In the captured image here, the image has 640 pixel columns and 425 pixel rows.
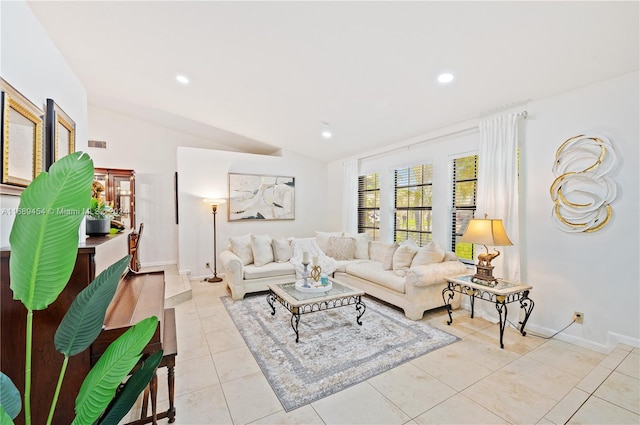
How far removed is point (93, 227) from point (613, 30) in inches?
157

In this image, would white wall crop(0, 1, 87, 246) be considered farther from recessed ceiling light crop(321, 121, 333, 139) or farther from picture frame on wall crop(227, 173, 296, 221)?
picture frame on wall crop(227, 173, 296, 221)

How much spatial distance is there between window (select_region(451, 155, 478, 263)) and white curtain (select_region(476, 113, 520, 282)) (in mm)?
313

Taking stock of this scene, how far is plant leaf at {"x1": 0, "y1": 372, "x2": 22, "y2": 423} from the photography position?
825 mm

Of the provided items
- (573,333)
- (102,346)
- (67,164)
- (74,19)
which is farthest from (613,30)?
(74,19)

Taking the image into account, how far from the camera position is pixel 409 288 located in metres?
3.28

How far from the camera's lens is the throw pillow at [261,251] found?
446 centimetres

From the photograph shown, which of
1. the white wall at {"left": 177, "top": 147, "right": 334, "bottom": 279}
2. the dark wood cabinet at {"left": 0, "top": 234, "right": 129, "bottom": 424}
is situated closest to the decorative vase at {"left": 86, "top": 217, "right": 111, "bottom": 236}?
the dark wood cabinet at {"left": 0, "top": 234, "right": 129, "bottom": 424}

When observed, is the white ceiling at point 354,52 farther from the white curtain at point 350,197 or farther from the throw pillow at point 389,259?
the throw pillow at point 389,259

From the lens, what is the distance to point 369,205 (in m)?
5.53

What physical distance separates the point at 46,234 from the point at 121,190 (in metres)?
5.68

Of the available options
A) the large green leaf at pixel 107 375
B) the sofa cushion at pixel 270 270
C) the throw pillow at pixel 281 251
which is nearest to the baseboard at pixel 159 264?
the sofa cushion at pixel 270 270

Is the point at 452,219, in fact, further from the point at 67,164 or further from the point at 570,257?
the point at 67,164

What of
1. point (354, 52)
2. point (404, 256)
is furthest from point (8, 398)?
point (404, 256)

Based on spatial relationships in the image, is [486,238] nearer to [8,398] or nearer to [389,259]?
[389,259]
